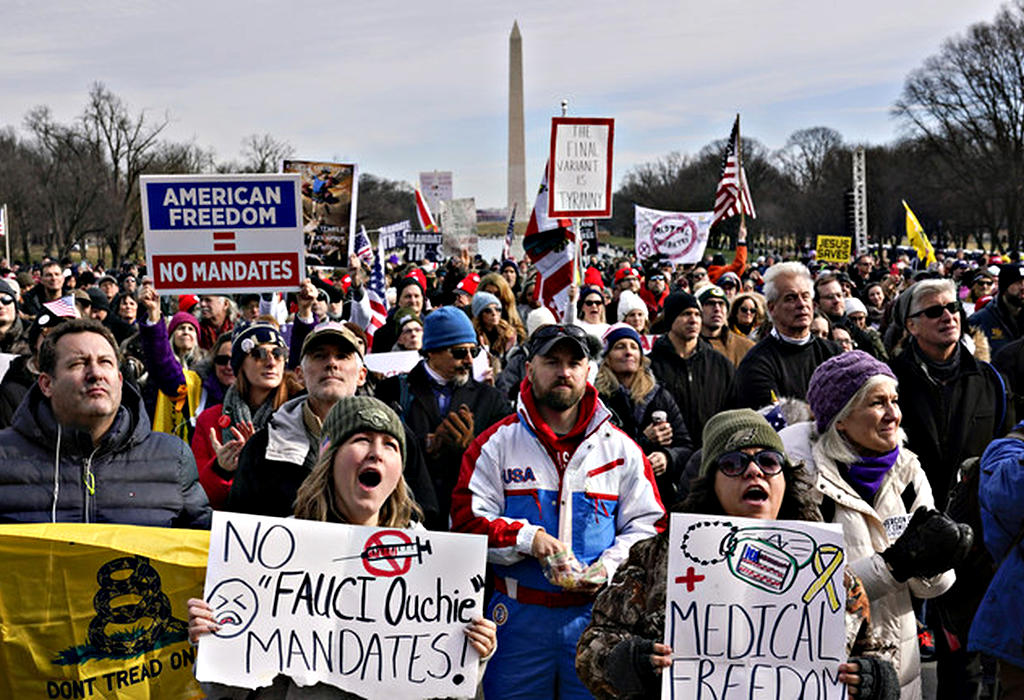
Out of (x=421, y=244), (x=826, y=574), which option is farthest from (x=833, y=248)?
(x=826, y=574)

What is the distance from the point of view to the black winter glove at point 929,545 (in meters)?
3.05

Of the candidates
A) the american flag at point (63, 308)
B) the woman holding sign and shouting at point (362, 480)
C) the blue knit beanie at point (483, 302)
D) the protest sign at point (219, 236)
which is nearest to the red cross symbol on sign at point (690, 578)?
the woman holding sign and shouting at point (362, 480)

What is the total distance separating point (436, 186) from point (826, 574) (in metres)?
24.8

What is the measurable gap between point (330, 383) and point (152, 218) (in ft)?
8.07

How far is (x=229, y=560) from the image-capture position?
3.12m

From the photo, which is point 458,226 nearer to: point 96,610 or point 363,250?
point 363,250

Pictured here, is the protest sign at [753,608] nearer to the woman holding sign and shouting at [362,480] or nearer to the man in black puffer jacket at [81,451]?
the woman holding sign and shouting at [362,480]

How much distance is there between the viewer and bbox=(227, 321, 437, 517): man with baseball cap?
3916 mm

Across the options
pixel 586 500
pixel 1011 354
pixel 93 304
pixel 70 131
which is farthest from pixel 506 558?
pixel 70 131

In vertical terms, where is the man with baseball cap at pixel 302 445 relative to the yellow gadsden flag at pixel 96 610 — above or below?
above

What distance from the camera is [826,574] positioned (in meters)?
2.95

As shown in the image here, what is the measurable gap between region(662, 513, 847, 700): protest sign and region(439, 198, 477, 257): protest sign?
1805 centimetres

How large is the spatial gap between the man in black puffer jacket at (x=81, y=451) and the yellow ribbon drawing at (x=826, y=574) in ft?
7.17

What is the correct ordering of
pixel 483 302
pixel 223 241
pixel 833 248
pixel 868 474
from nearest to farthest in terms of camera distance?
pixel 868 474 → pixel 223 241 → pixel 483 302 → pixel 833 248
